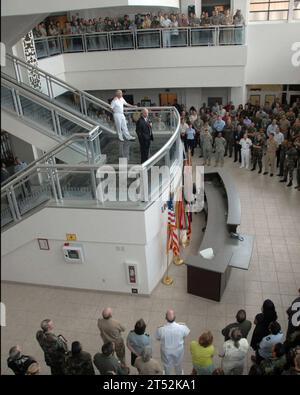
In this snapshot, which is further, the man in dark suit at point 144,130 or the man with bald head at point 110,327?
the man in dark suit at point 144,130

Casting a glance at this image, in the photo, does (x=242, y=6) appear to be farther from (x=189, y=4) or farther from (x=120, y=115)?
(x=120, y=115)

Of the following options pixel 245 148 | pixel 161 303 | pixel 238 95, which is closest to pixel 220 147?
pixel 245 148

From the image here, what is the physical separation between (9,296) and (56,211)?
2659mm

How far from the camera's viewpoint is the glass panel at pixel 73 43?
53.9ft

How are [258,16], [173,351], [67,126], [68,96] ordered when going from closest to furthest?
[173,351] → [67,126] → [68,96] → [258,16]

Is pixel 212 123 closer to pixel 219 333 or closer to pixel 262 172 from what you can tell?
pixel 262 172

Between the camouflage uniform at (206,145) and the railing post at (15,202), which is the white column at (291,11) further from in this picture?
the railing post at (15,202)

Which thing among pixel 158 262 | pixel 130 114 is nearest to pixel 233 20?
pixel 130 114

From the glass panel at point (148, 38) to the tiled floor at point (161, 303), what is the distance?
34.5ft

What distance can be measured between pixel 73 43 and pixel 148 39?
339 centimetres

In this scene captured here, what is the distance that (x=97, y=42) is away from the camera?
16.6 m

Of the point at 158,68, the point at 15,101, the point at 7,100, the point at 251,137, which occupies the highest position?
the point at 7,100

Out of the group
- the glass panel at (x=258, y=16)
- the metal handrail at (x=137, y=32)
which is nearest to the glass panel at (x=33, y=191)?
the metal handrail at (x=137, y=32)
